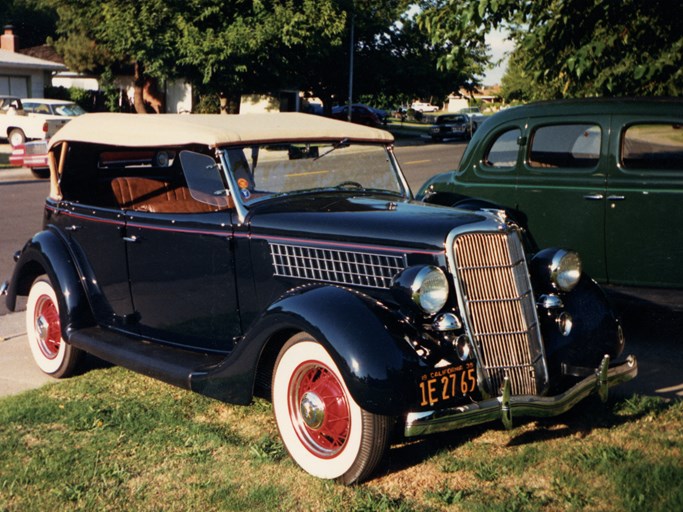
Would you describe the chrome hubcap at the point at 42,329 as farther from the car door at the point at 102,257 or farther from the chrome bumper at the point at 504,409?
the chrome bumper at the point at 504,409

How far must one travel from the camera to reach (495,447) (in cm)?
448

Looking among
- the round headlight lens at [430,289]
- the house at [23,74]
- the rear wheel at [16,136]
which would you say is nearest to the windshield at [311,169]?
the round headlight lens at [430,289]

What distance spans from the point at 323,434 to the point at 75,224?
2691 mm

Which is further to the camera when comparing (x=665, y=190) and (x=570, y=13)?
(x=570, y=13)

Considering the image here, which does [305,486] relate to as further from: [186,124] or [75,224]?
[75,224]

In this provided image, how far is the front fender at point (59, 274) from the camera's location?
562 cm

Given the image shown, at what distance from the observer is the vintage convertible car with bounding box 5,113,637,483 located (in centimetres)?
393

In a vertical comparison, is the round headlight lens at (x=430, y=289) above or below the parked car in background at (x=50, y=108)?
below

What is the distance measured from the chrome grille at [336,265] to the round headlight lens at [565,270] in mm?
933

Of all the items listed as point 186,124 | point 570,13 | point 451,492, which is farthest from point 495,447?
point 570,13

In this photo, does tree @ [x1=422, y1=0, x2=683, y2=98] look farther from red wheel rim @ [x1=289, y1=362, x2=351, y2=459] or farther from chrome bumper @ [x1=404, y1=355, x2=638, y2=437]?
red wheel rim @ [x1=289, y1=362, x2=351, y2=459]

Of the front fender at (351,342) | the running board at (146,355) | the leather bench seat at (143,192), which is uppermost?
the leather bench seat at (143,192)

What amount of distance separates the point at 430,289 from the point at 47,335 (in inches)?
127

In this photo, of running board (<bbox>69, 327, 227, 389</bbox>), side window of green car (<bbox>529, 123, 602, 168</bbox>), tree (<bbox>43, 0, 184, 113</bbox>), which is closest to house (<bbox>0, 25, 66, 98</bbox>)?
tree (<bbox>43, 0, 184, 113</bbox>)
